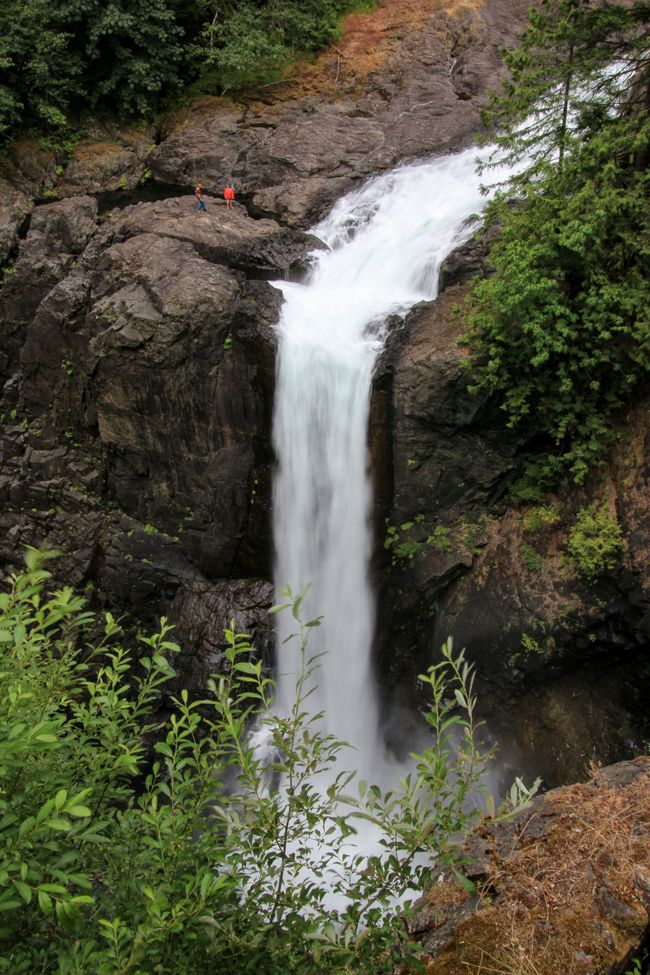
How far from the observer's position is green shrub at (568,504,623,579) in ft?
26.7

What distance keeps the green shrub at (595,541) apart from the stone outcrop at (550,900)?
384cm

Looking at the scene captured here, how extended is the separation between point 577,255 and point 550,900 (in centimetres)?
708

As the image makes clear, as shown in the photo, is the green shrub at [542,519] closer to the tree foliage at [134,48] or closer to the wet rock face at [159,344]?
the wet rock face at [159,344]

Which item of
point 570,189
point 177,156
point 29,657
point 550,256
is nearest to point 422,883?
point 29,657

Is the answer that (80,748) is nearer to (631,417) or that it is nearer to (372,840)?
(372,840)

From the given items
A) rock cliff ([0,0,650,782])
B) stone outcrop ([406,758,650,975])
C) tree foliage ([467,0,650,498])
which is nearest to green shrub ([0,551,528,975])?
stone outcrop ([406,758,650,975])

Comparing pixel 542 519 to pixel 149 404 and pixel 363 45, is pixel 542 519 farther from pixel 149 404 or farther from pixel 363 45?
pixel 363 45

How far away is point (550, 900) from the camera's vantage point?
12.1 feet

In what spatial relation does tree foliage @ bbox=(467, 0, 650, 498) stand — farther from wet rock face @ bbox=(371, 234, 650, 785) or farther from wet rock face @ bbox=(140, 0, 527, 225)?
wet rock face @ bbox=(140, 0, 527, 225)

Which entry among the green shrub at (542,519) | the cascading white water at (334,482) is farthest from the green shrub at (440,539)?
the green shrub at (542,519)

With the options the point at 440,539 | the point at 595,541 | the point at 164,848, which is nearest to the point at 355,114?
the point at 440,539

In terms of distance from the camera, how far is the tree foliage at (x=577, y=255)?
25.0ft

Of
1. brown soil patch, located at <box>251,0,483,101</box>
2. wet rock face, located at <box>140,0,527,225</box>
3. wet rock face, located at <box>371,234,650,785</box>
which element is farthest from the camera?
brown soil patch, located at <box>251,0,483,101</box>

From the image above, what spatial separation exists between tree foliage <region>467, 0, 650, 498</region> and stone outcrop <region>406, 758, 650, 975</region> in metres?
5.13
